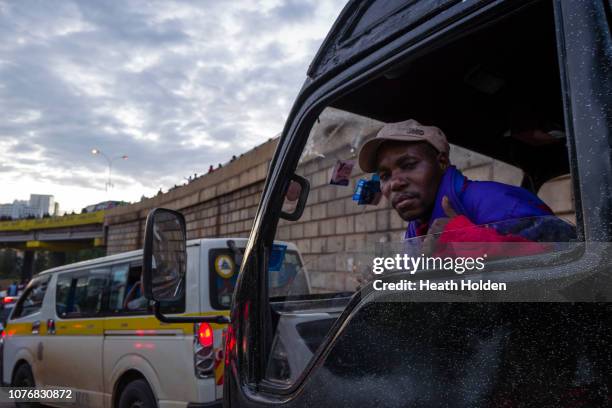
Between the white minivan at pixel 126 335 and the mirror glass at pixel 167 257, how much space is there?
174 cm

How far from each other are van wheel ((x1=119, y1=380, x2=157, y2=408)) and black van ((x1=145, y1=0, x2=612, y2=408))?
2776 millimetres

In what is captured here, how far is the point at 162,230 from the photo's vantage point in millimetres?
2090

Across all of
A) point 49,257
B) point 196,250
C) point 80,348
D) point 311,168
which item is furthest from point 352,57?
point 49,257

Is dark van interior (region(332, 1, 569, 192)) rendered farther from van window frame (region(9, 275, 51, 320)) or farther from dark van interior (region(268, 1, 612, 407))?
van window frame (region(9, 275, 51, 320))

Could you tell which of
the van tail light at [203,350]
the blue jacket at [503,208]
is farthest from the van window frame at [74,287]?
the blue jacket at [503,208]

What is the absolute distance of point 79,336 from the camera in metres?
5.56

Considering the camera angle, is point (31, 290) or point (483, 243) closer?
point (483, 243)

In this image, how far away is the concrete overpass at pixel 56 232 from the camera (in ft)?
140

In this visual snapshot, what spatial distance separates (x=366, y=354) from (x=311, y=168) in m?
0.74

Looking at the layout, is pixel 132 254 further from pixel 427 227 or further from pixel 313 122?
pixel 427 227

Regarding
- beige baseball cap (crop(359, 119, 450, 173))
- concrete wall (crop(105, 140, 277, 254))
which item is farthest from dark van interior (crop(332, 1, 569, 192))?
concrete wall (crop(105, 140, 277, 254))

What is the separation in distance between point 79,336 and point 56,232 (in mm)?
50420

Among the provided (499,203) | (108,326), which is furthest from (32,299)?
(499,203)

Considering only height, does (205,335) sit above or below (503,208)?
below
